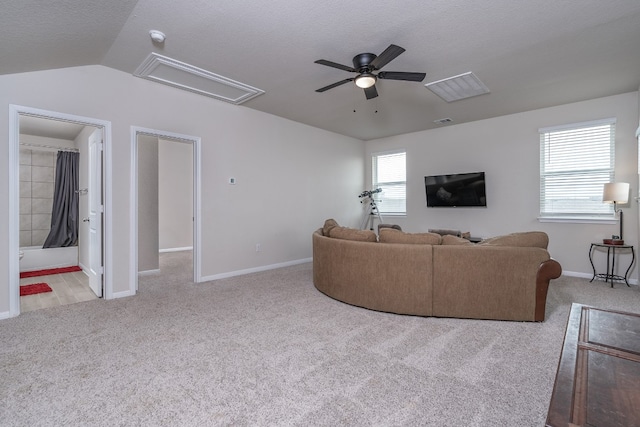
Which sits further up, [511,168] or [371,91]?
[371,91]

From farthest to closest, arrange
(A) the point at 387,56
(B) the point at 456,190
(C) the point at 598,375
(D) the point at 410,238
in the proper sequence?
(B) the point at 456,190 → (D) the point at 410,238 → (A) the point at 387,56 → (C) the point at 598,375

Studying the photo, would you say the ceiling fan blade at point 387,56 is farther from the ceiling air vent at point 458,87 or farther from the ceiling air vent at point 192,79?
the ceiling air vent at point 192,79

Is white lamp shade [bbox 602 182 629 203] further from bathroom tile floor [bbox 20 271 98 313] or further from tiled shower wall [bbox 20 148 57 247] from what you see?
tiled shower wall [bbox 20 148 57 247]

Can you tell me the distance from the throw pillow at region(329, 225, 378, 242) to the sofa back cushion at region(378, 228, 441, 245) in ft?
0.40

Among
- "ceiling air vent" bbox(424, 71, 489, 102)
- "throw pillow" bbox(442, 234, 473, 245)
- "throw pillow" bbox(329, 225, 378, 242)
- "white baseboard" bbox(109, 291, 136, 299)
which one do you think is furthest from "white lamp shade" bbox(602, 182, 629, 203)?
"white baseboard" bbox(109, 291, 136, 299)

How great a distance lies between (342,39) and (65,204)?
20.4 ft

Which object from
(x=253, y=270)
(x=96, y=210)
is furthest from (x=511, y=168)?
(x=96, y=210)

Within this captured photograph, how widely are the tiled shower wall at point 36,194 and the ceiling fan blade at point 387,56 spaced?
6.64 m

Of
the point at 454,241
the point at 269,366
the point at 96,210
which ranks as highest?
the point at 96,210

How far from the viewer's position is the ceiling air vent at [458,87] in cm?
369

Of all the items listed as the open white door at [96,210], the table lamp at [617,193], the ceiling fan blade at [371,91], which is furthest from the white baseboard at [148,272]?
the table lamp at [617,193]

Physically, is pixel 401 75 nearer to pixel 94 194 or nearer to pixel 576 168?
pixel 576 168

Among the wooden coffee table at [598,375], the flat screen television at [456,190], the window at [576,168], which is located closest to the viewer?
the wooden coffee table at [598,375]

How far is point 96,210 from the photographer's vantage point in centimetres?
364
